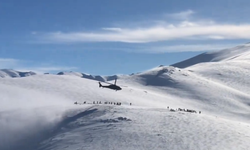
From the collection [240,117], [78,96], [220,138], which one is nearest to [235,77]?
[240,117]

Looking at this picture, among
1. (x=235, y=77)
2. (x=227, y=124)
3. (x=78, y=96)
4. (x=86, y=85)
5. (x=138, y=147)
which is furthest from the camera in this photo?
(x=235, y=77)

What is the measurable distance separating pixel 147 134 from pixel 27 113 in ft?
79.6

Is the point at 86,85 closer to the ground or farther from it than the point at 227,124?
farther from it

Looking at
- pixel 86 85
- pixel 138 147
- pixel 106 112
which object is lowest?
pixel 138 147

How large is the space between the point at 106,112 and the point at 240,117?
124 ft

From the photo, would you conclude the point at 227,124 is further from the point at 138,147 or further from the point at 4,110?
the point at 4,110

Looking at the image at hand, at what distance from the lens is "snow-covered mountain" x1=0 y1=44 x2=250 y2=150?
49875 mm

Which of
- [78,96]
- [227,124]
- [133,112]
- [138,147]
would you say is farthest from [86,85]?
[138,147]

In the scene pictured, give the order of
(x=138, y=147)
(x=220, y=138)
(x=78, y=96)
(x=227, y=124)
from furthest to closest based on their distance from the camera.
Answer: (x=78, y=96) → (x=227, y=124) → (x=220, y=138) → (x=138, y=147)

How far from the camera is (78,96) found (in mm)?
87438

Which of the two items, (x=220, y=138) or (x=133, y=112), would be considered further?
(x=133, y=112)

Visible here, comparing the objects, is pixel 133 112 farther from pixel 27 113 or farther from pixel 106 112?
pixel 27 113

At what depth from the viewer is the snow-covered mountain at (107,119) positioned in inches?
1964

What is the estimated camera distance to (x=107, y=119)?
5828 centimetres
